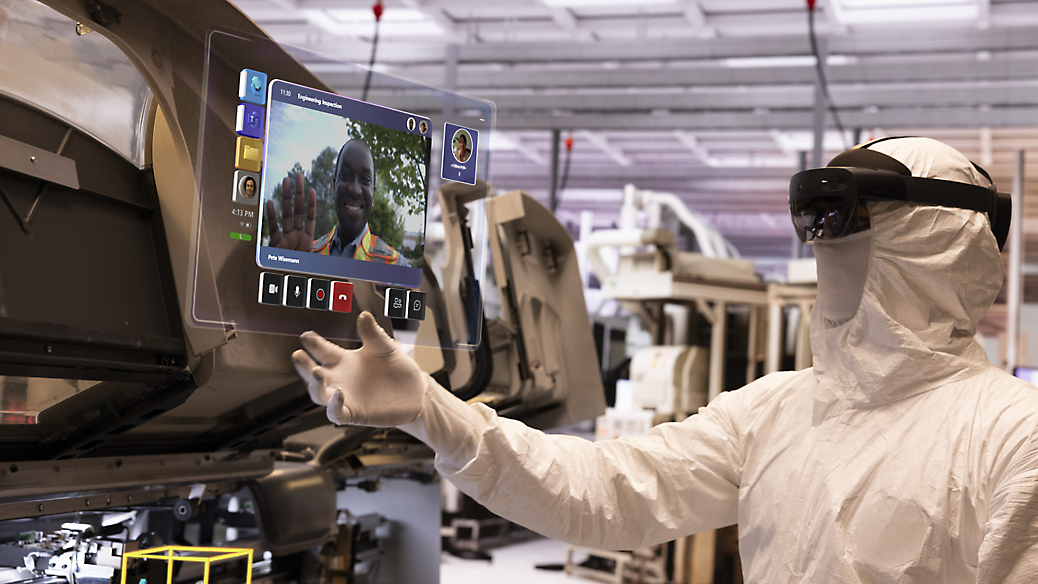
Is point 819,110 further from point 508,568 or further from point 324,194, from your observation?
point 324,194

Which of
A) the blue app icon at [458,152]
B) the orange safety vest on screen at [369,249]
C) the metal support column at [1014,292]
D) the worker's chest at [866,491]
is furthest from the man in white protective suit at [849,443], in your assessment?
the metal support column at [1014,292]

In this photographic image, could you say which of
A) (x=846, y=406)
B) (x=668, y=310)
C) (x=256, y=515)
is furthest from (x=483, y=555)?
(x=846, y=406)

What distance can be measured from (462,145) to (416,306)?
0.31m

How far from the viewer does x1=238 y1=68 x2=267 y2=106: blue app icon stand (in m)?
1.26

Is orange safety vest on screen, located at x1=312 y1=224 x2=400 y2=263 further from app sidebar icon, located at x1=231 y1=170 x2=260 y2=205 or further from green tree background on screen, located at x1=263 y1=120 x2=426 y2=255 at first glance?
app sidebar icon, located at x1=231 y1=170 x2=260 y2=205

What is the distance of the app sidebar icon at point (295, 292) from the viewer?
1271 millimetres

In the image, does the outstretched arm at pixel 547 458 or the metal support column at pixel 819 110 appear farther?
the metal support column at pixel 819 110

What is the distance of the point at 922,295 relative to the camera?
1.54 metres

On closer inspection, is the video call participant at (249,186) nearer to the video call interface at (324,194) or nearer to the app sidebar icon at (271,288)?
the video call interface at (324,194)

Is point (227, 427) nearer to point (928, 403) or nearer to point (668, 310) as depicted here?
point (928, 403)

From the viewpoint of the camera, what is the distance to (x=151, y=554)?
191 centimetres

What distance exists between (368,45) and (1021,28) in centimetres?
462

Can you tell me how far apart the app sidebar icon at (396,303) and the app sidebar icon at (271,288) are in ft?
0.60

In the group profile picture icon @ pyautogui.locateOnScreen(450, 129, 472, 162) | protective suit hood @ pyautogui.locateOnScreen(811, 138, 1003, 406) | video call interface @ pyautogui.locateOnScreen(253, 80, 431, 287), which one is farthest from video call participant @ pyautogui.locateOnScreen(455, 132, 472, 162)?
protective suit hood @ pyautogui.locateOnScreen(811, 138, 1003, 406)
